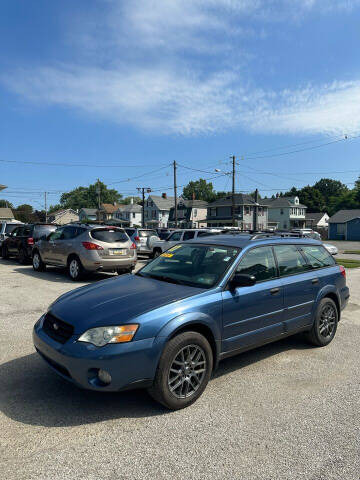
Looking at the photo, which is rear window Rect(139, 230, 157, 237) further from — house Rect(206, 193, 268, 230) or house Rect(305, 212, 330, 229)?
house Rect(305, 212, 330, 229)

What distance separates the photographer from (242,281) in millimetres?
3730

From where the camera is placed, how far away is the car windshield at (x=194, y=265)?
396 cm

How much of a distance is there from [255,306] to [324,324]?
5.75 feet

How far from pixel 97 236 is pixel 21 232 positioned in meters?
6.14

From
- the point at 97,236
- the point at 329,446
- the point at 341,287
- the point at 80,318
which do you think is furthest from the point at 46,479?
the point at 97,236

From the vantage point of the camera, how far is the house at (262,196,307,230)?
72125 mm

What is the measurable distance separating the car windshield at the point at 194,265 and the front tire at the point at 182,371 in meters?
0.68

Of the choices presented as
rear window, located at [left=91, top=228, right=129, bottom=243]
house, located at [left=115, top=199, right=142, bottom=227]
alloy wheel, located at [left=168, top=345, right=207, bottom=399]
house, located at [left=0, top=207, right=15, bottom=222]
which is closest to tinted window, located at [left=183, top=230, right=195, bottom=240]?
rear window, located at [left=91, top=228, right=129, bottom=243]

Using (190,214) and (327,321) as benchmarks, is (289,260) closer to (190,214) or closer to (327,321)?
(327,321)

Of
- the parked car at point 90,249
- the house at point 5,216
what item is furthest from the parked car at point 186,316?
the house at point 5,216

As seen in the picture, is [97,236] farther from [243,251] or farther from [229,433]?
[229,433]

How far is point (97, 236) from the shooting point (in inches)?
394

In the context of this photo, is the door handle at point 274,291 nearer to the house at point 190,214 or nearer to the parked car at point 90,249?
the parked car at point 90,249

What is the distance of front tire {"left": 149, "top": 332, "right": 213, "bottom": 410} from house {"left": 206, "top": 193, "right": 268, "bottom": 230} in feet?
183
